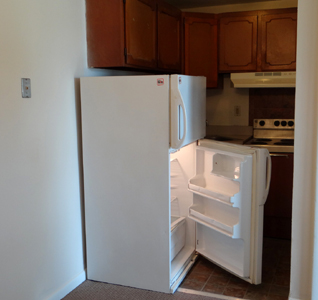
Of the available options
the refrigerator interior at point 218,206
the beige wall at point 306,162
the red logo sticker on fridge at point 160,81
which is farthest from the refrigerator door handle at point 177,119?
the beige wall at point 306,162

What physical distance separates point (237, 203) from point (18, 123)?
153 centimetres

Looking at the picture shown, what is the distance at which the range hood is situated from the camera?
4023 mm

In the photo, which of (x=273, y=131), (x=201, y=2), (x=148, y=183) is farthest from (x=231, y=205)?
(x=201, y=2)

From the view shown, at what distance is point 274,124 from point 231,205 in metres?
2.00

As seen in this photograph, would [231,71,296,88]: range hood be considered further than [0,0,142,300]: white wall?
Yes

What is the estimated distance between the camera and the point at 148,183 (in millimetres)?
2771

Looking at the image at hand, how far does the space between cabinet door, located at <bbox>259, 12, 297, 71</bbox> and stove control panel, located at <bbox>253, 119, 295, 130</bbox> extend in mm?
641

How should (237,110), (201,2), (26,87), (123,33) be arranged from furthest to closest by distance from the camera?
(237,110) → (201,2) → (123,33) → (26,87)

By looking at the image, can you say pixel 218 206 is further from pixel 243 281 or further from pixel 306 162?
pixel 306 162

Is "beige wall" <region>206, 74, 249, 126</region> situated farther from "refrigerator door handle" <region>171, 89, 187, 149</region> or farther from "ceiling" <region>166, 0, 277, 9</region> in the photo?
"refrigerator door handle" <region>171, 89, 187, 149</region>

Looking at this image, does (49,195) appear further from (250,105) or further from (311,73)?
(250,105)

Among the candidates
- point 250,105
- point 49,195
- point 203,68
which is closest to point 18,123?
point 49,195

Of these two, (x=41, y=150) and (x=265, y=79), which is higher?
(x=265, y=79)

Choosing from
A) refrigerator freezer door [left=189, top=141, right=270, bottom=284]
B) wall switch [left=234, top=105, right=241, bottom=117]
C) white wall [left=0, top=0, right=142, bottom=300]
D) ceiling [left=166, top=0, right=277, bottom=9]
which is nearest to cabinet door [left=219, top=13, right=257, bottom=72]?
ceiling [left=166, top=0, right=277, bottom=9]
